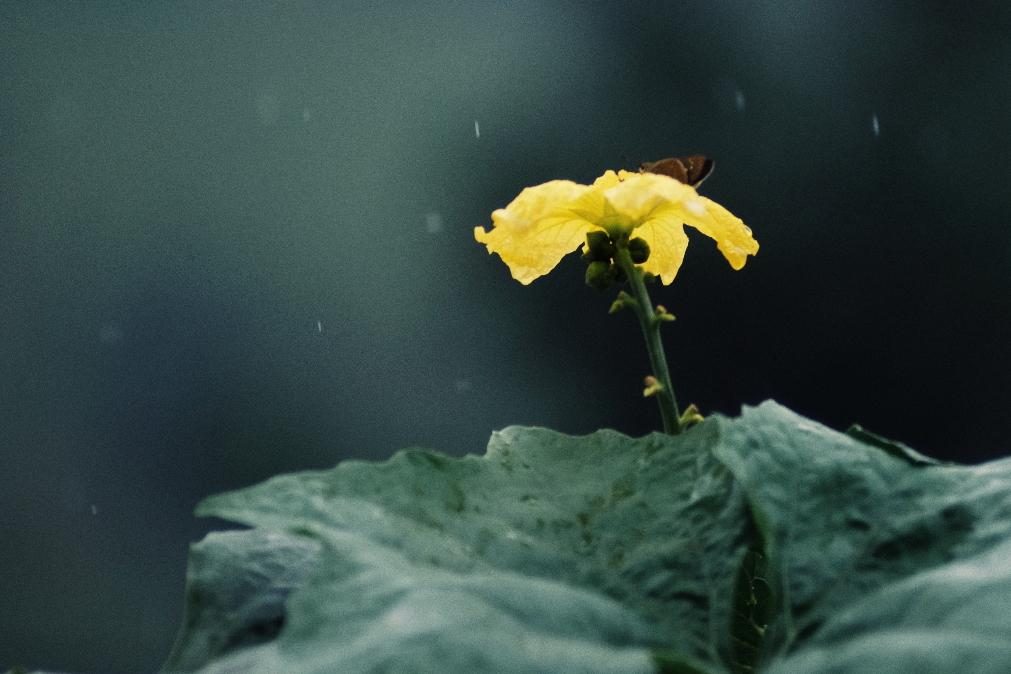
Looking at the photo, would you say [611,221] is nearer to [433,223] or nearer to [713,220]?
[713,220]

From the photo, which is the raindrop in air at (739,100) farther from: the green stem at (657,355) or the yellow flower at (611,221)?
the green stem at (657,355)

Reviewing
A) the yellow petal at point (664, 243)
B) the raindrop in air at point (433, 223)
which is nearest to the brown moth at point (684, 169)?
the yellow petal at point (664, 243)

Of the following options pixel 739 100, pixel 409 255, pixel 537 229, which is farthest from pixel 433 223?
pixel 537 229

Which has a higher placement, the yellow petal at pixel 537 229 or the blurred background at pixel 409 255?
the blurred background at pixel 409 255

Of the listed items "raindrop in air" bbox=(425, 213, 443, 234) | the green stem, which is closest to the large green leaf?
the green stem

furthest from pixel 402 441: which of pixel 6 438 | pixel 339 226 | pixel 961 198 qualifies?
pixel 961 198

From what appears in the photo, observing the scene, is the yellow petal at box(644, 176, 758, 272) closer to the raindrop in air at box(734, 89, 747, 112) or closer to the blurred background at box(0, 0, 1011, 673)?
the blurred background at box(0, 0, 1011, 673)
